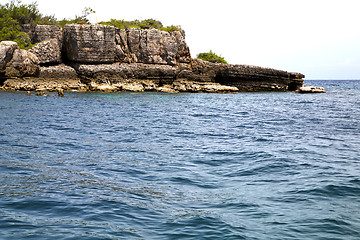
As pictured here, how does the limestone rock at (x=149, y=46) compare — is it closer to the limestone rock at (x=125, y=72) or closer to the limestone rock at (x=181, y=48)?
the limestone rock at (x=125, y=72)

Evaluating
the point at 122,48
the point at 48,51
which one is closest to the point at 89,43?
the point at 122,48

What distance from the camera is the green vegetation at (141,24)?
51094mm

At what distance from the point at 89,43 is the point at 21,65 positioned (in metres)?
8.75

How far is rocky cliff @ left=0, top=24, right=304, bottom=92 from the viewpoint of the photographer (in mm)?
41875

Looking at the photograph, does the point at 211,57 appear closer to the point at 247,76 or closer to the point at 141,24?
the point at 247,76

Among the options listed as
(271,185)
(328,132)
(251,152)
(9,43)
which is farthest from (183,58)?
(271,185)

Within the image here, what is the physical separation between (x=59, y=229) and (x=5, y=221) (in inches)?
35.8

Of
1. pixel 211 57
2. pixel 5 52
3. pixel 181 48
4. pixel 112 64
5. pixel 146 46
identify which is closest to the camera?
pixel 5 52

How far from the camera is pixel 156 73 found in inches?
1908

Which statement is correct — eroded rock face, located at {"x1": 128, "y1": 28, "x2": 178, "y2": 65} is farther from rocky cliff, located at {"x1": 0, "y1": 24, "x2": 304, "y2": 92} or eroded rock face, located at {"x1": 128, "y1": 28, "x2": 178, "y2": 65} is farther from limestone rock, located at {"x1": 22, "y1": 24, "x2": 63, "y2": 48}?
limestone rock, located at {"x1": 22, "y1": 24, "x2": 63, "y2": 48}

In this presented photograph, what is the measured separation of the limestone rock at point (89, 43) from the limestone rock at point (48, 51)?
1278 millimetres

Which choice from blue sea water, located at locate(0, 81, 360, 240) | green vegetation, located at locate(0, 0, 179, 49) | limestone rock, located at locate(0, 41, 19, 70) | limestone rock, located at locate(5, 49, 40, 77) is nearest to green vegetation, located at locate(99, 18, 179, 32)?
green vegetation, located at locate(0, 0, 179, 49)

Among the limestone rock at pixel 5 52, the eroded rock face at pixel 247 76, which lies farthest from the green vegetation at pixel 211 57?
the limestone rock at pixel 5 52

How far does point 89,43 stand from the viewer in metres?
43.9
